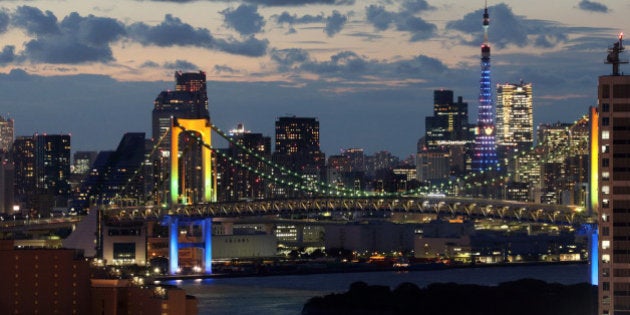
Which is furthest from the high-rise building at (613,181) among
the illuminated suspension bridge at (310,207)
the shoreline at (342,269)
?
the shoreline at (342,269)

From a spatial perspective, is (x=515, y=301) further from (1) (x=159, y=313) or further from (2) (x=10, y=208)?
(2) (x=10, y=208)

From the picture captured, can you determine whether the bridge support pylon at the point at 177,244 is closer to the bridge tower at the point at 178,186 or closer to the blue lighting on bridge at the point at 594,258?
the bridge tower at the point at 178,186

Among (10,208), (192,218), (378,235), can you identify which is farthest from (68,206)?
(192,218)

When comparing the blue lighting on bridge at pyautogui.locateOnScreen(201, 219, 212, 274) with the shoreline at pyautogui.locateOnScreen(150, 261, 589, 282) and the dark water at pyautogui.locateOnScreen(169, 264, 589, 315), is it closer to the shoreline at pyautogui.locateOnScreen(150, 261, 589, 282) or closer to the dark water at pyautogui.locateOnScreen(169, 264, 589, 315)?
the shoreline at pyautogui.locateOnScreen(150, 261, 589, 282)

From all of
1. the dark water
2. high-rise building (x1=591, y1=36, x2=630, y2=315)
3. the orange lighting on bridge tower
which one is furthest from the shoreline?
high-rise building (x1=591, y1=36, x2=630, y2=315)

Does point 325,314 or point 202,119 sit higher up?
point 202,119

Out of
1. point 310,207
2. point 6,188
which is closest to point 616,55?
point 310,207
